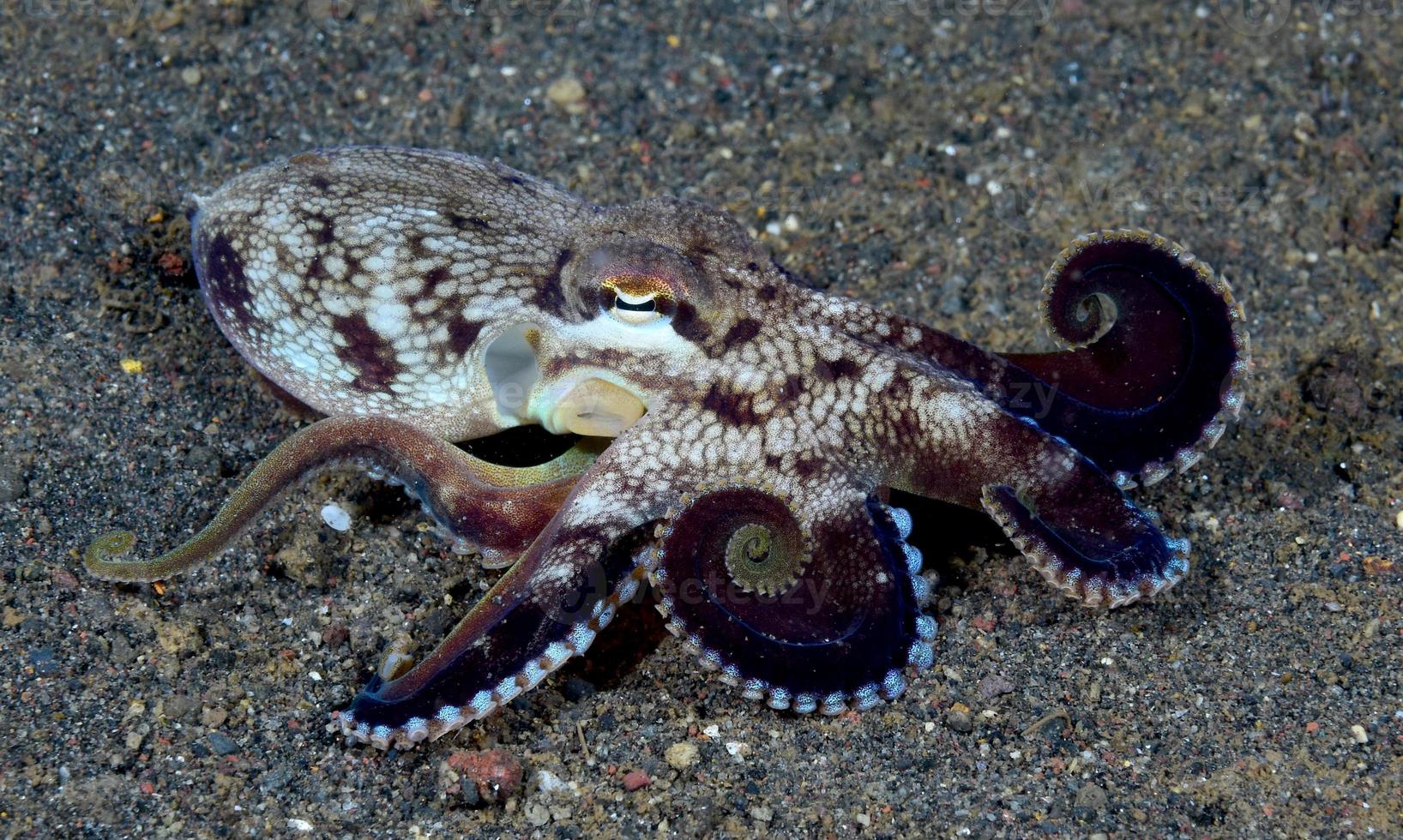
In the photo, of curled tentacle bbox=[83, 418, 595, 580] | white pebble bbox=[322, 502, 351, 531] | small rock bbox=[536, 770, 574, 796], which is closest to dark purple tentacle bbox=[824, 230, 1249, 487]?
curled tentacle bbox=[83, 418, 595, 580]

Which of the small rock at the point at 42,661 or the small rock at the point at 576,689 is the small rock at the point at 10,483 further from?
the small rock at the point at 576,689

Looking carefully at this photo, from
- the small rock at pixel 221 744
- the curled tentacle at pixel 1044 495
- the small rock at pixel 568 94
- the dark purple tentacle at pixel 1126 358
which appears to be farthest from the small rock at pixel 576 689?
the small rock at pixel 568 94

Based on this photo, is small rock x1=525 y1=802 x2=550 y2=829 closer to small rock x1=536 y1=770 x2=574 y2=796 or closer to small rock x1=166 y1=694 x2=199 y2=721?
small rock x1=536 y1=770 x2=574 y2=796

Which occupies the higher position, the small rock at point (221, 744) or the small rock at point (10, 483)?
the small rock at point (10, 483)

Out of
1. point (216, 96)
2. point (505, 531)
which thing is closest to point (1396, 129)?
point (505, 531)

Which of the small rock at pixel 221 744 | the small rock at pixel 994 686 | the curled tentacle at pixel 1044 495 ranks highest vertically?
the curled tentacle at pixel 1044 495
